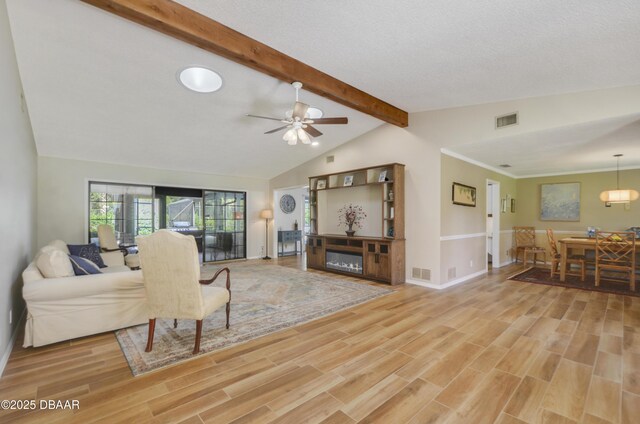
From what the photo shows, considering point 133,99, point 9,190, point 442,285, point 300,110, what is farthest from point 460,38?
point 9,190

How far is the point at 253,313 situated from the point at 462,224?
4296 millimetres

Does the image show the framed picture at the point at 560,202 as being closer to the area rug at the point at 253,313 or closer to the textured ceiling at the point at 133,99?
the textured ceiling at the point at 133,99

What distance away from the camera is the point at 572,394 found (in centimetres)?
196

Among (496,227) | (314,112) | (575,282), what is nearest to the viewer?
(314,112)

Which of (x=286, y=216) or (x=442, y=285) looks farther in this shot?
(x=286, y=216)

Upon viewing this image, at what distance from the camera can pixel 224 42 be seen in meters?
2.88

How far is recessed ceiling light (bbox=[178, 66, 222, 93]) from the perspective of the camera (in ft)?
12.5

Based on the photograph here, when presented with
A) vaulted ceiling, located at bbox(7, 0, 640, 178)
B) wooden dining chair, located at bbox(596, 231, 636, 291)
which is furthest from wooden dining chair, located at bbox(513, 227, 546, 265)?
vaulted ceiling, located at bbox(7, 0, 640, 178)

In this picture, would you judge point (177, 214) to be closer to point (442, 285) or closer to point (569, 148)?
point (442, 285)

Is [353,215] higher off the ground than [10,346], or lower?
higher

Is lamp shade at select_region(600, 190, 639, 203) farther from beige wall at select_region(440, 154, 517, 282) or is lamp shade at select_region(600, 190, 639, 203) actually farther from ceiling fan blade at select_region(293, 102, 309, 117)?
ceiling fan blade at select_region(293, 102, 309, 117)

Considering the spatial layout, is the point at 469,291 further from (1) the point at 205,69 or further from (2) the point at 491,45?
(1) the point at 205,69

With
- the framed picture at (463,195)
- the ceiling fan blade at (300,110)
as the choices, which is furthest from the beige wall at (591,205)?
the ceiling fan blade at (300,110)

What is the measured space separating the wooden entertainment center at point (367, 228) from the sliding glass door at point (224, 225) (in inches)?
98.4
